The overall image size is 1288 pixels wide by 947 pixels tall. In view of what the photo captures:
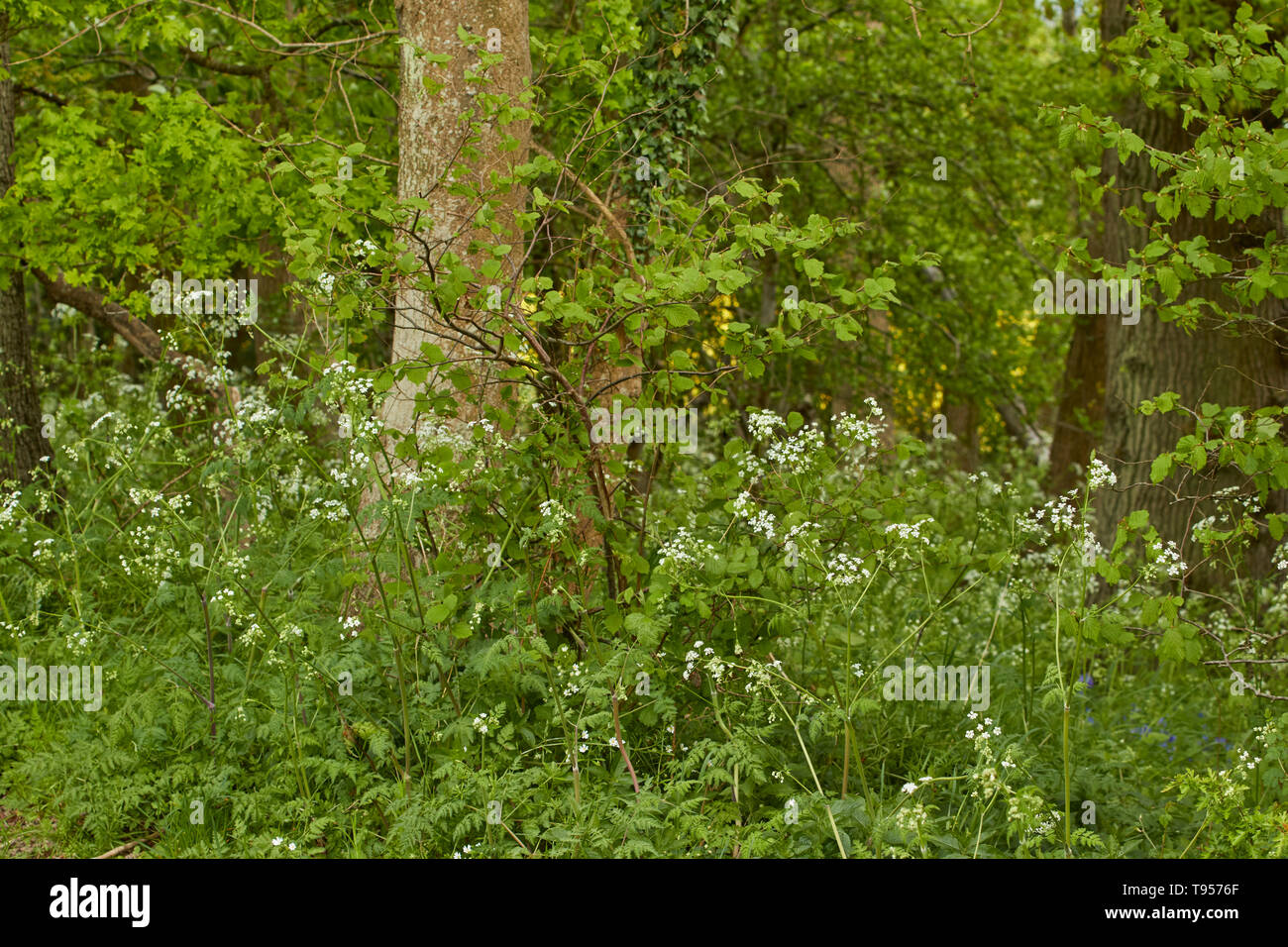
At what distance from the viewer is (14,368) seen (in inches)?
317

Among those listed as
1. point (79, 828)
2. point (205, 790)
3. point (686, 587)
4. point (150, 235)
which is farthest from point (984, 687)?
point (150, 235)

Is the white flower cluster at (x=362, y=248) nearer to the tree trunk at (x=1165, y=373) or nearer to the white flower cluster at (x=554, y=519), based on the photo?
the white flower cluster at (x=554, y=519)

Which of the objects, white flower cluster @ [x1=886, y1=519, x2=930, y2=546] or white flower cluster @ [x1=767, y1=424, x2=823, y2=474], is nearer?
white flower cluster @ [x1=886, y1=519, x2=930, y2=546]

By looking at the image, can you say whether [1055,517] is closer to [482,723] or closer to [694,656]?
[694,656]

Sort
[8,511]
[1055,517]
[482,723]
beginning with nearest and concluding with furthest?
[1055,517], [482,723], [8,511]

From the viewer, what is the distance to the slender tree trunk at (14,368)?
26.6 ft

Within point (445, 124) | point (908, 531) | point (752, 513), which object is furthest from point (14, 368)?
point (908, 531)

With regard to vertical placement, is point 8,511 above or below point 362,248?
below

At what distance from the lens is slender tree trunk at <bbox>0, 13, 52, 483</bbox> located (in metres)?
8.11

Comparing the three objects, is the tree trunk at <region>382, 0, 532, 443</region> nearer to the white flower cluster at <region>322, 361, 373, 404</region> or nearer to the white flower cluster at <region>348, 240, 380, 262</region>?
the white flower cluster at <region>348, 240, 380, 262</region>

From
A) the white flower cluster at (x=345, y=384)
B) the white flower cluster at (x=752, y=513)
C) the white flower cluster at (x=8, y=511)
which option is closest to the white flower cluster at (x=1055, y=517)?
the white flower cluster at (x=752, y=513)

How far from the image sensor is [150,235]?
333 inches

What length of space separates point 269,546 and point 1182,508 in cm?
615

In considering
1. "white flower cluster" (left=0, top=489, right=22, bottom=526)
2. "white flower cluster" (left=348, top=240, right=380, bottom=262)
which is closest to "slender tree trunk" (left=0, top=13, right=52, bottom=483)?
"white flower cluster" (left=0, top=489, right=22, bottom=526)
